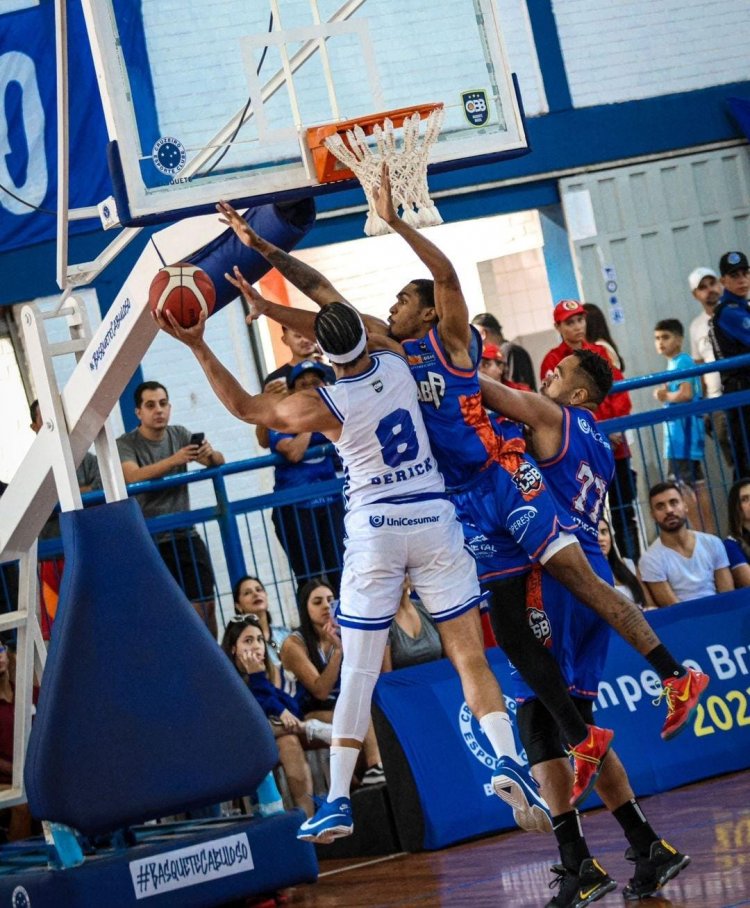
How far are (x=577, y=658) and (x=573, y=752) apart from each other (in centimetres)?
55

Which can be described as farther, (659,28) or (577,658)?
(659,28)

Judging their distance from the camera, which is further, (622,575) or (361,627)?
(622,575)

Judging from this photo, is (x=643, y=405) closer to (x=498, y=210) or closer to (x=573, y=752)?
(x=498, y=210)

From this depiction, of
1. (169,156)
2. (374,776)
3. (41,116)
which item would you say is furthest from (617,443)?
(41,116)

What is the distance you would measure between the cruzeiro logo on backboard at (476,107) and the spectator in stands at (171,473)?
3250 mm

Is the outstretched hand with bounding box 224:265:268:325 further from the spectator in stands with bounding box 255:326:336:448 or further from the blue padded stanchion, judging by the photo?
the spectator in stands with bounding box 255:326:336:448

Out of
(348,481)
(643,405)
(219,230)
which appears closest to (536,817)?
(348,481)

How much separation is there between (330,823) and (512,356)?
6.06 metres

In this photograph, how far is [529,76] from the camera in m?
14.2

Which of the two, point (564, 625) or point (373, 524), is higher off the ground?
point (373, 524)

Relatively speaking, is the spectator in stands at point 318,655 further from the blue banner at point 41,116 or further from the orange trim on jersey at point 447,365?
the blue banner at point 41,116

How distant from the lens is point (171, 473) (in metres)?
9.66

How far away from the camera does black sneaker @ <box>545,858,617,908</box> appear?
5.93 meters

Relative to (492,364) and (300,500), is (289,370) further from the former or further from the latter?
(492,364)
